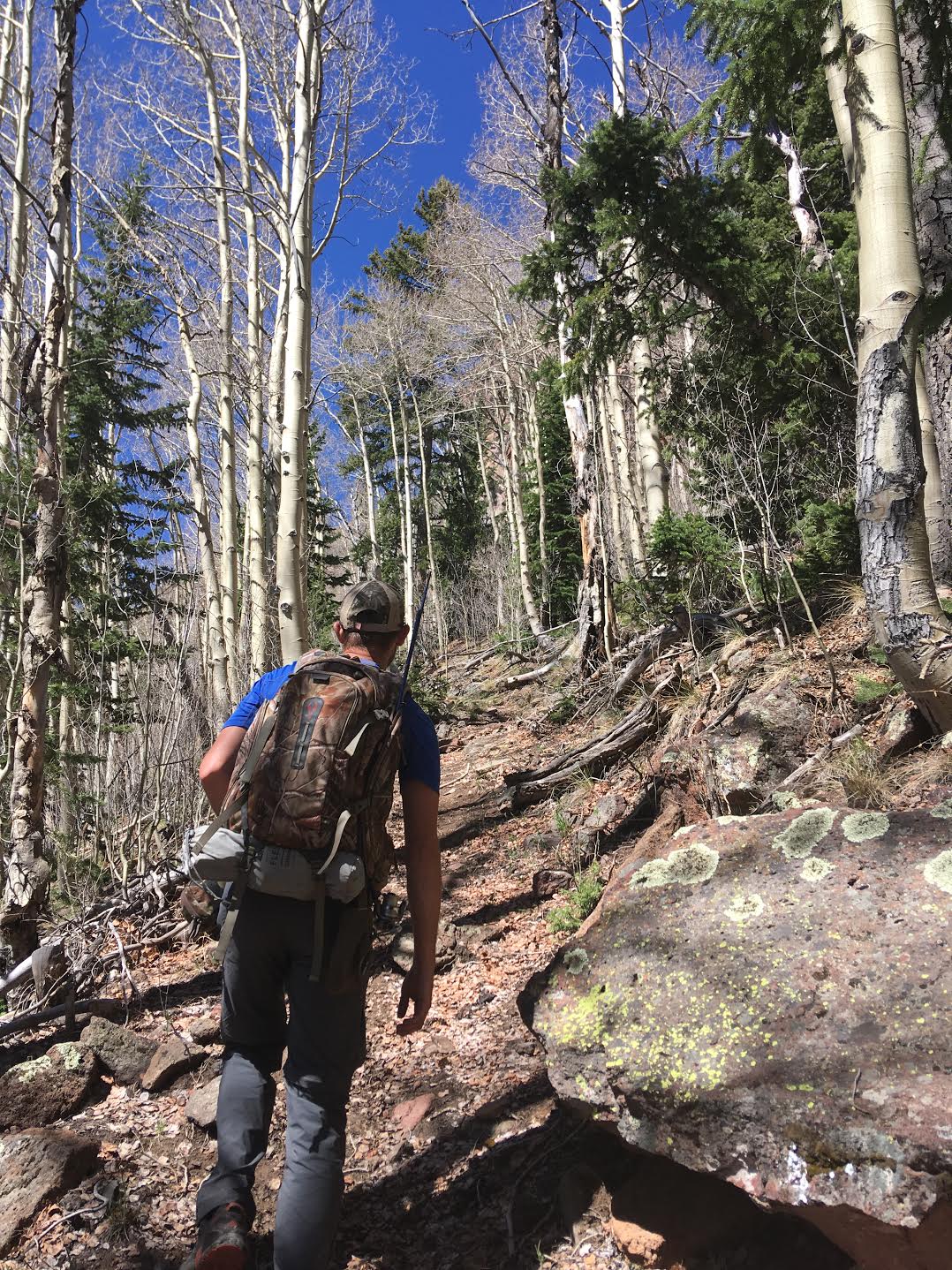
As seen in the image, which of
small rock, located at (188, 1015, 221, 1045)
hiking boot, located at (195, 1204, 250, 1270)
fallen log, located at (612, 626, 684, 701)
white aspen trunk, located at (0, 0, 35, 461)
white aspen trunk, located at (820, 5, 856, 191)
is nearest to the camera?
hiking boot, located at (195, 1204, 250, 1270)

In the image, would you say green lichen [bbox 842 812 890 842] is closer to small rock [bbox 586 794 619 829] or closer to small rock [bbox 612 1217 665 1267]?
small rock [bbox 612 1217 665 1267]

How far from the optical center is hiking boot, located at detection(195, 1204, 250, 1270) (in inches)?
76.4

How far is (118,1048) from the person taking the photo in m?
3.52

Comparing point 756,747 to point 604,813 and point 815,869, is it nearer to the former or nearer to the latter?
point 604,813

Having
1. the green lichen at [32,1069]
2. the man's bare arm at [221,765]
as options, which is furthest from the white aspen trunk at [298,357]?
the man's bare arm at [221,765]

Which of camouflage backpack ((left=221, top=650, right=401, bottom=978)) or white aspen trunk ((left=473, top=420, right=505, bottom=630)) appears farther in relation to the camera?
white aspen trunk ((left=473, top=420, right=505, bottom=630))

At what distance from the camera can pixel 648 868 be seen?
2.85m

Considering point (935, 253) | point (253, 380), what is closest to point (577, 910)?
point (935, 253)

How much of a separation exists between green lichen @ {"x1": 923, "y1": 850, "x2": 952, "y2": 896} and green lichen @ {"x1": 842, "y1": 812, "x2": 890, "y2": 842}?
19 centimetres

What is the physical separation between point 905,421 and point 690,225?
11.5 ft

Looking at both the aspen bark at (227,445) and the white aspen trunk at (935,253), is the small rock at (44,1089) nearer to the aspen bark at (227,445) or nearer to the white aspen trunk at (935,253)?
the white aspen trunk at (935,253)

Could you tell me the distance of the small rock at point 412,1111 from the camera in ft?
9.84

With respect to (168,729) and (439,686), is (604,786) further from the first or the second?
(439,686)

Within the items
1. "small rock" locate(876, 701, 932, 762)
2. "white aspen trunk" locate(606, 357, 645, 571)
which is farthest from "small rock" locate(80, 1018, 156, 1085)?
"white aspen trunk" locate(606, 357, 645, 571)
